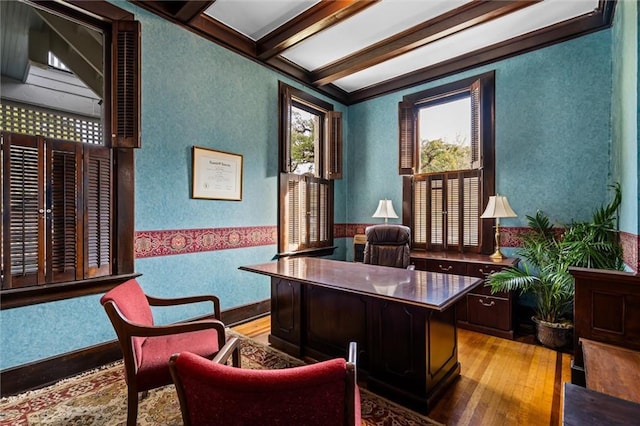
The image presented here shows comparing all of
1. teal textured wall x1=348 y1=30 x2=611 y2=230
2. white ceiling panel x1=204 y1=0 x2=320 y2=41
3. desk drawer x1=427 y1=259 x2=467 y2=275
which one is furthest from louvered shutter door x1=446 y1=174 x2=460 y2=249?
white ceiling panel x1=204 y1=0 x2=320 y2=41

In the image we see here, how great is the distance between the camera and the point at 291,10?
3.02m

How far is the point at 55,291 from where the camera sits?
7.38 feet

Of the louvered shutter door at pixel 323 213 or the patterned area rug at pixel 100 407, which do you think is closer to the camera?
the patterned area rug at pixel 100 407

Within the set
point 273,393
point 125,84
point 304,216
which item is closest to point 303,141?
point 304,216

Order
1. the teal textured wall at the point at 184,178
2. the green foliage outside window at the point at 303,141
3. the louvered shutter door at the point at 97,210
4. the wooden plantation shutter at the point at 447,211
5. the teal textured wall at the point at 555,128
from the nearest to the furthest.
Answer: the teal textured wall at the point at 184,178 < the louvered shutter door at the point at 97,210 < the teal textured wall at the point at 555,128 < the wooden plantation shutter at the point at 447,211 < the green foliage outside window at the point at 303,141

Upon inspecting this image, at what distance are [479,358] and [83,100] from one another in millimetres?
4203

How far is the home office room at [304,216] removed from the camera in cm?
184

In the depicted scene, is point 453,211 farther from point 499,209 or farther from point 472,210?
point 499,209

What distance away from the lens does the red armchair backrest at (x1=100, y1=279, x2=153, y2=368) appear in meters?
1.57

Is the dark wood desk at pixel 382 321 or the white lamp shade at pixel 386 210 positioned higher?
the white lamp shade at pixel 386 210

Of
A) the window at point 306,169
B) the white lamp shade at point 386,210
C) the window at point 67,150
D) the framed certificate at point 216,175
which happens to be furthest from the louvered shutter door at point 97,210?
the white lamp shade at point 386,210

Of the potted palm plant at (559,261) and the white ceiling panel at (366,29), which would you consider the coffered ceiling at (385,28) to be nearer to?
the white ceiling panel at (366,29)

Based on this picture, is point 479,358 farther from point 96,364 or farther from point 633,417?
point 96,364

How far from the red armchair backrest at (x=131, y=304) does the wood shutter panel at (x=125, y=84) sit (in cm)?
134
